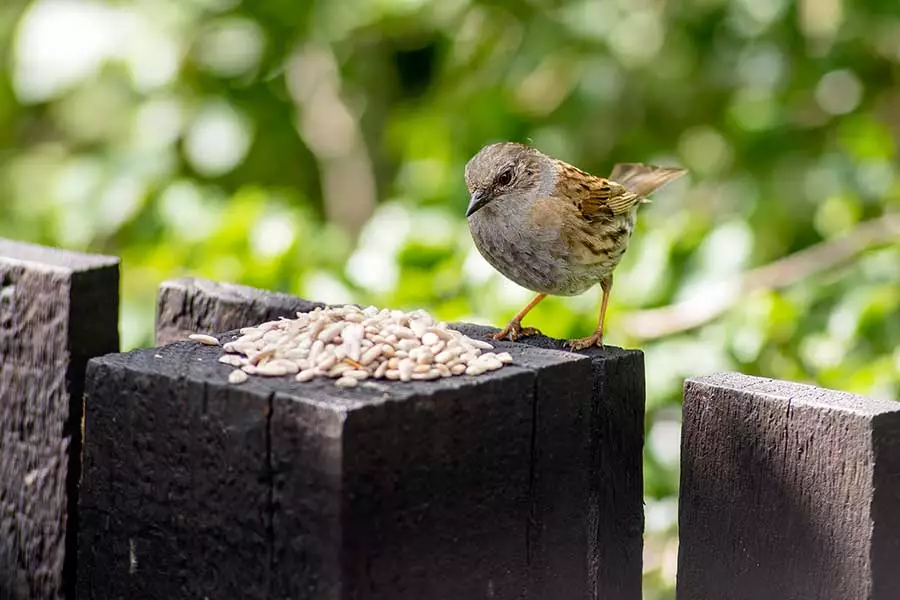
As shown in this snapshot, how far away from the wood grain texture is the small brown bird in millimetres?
776

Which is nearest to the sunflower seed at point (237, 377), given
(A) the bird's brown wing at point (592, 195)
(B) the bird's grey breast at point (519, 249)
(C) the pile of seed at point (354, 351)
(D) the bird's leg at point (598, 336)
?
(C) the pile of seed at point (354, 351)

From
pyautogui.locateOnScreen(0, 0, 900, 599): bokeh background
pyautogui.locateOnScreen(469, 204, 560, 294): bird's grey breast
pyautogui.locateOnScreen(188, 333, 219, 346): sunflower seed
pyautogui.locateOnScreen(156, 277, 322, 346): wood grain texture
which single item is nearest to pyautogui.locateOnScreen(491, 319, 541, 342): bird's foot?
pyautogui.locateOnScreen(469, 204, 560, 294): bird's grey breast

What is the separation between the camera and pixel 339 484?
1734mm

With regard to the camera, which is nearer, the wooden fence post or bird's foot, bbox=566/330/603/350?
the wooden fence post

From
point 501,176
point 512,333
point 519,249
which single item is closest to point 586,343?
point 512,333

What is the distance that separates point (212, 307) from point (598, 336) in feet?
3.00

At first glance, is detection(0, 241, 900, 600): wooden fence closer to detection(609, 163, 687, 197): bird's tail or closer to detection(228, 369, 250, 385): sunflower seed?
detection(228, 369, 250, 385): sunflower seed

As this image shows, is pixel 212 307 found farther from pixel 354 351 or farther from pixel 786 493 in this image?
pixel 786 493

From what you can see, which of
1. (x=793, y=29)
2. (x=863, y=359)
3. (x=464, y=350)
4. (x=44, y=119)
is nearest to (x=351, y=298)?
(x=863, y=359)

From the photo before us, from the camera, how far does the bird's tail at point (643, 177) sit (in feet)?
12.7

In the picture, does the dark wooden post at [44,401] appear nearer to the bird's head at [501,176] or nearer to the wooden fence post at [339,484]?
the wooden fence post at [339,484]

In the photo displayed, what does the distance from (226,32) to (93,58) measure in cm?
67

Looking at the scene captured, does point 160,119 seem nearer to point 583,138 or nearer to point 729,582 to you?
point 583,138

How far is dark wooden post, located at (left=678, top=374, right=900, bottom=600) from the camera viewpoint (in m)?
1.99
